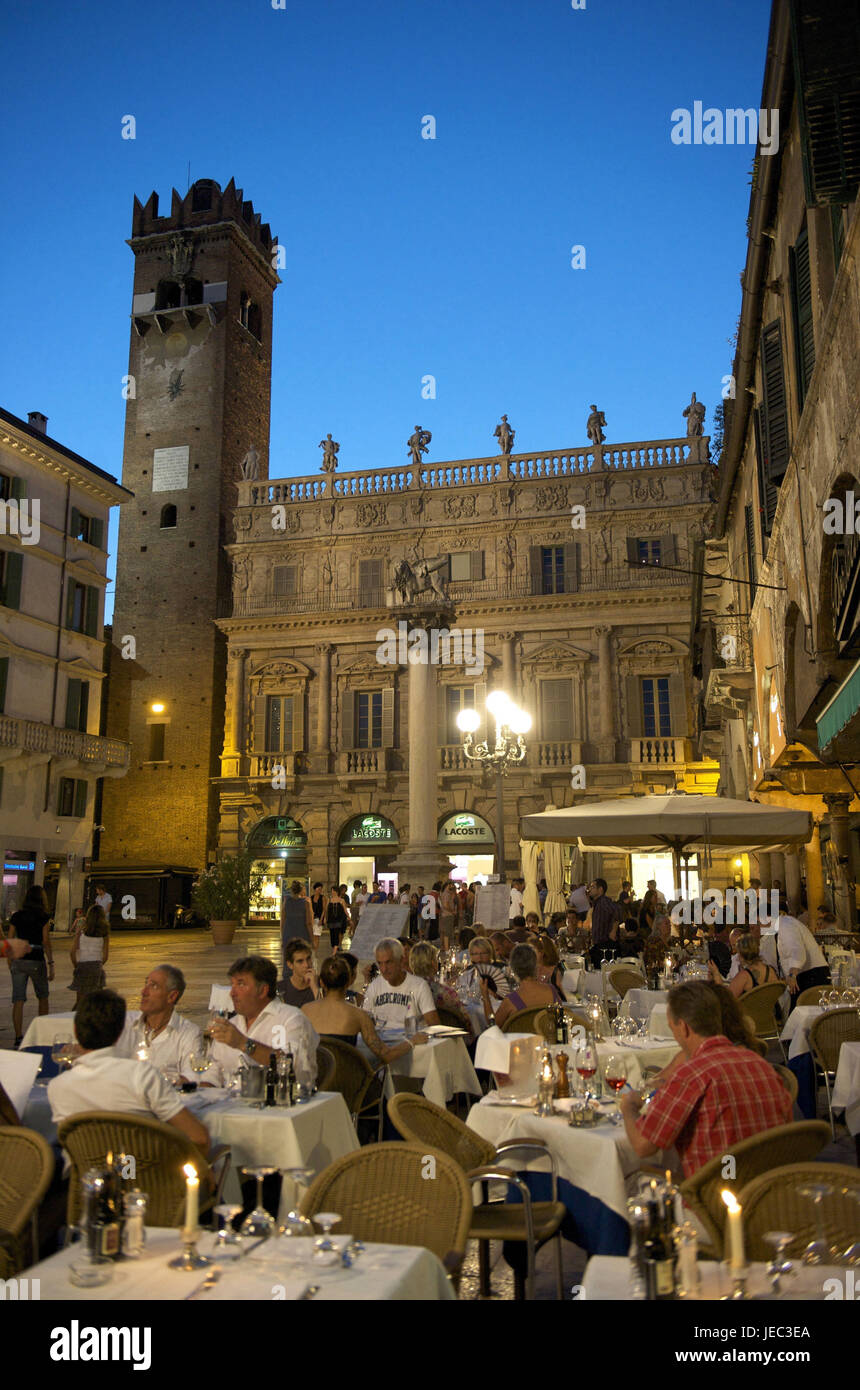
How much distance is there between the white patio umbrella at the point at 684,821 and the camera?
10.2 m

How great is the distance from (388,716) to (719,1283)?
31785 mm

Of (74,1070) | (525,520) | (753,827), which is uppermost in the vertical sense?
(525,520)

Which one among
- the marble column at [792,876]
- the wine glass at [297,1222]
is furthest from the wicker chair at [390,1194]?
the marble column at [792,876]

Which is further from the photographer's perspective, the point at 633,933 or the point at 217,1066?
the point at 633,933

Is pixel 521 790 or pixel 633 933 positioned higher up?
pixel 521 790

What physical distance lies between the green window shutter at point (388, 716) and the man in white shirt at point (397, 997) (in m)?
26.3

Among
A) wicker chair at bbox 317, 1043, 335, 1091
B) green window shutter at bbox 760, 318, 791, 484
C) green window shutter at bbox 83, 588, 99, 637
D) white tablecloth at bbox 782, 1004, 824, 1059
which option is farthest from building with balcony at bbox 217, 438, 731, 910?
wicker chair at bbox 317, 1043, 335, 1091

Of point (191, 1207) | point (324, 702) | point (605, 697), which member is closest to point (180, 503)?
point (324, 702)

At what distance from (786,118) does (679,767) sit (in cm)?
2178

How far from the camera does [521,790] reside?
3234cm

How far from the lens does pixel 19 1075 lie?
16.7 feet

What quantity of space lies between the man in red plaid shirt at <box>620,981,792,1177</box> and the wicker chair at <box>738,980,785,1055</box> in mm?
4852
